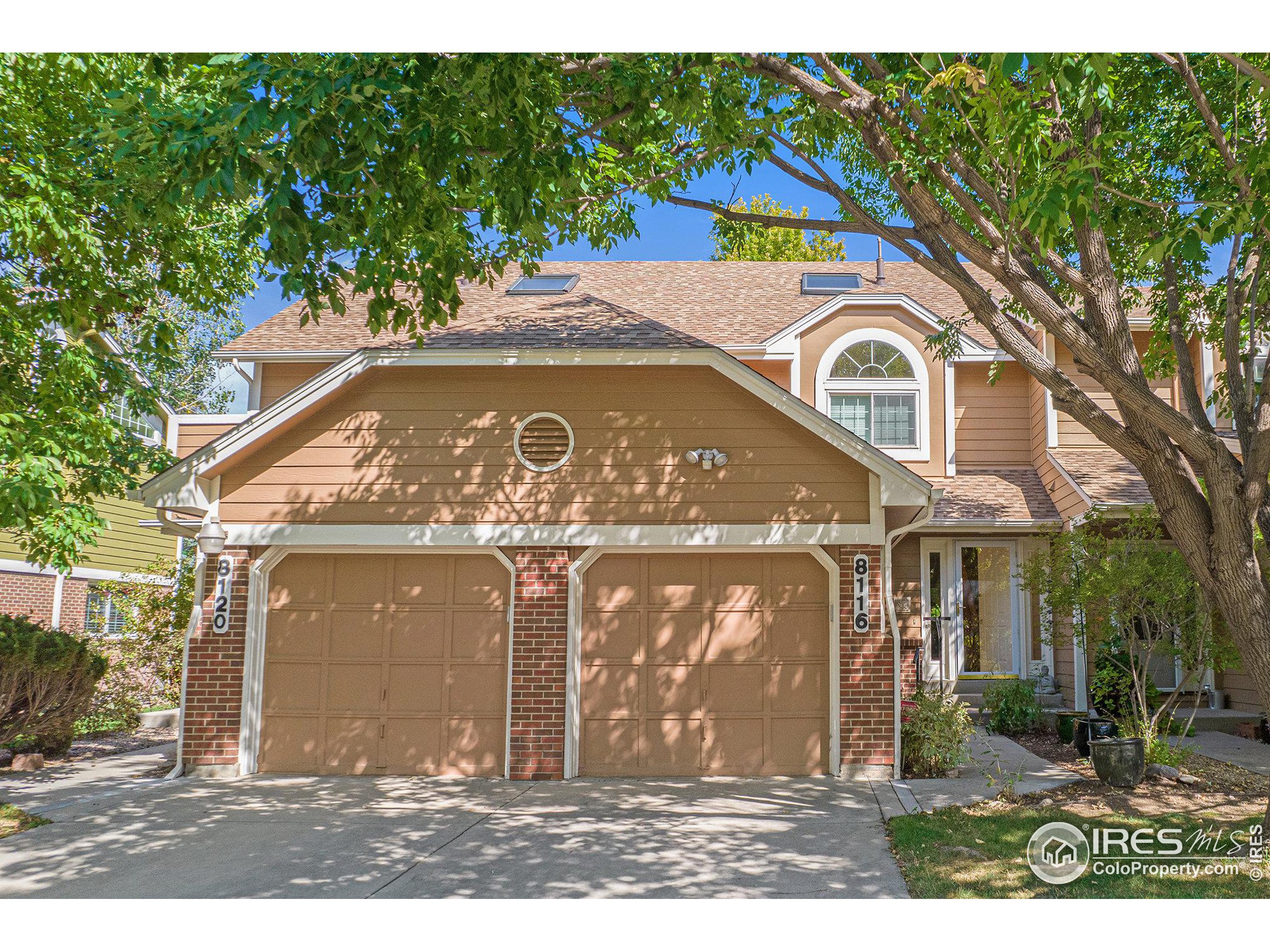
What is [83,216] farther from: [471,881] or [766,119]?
[471,881]

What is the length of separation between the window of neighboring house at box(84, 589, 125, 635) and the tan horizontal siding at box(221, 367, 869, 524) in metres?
11.5

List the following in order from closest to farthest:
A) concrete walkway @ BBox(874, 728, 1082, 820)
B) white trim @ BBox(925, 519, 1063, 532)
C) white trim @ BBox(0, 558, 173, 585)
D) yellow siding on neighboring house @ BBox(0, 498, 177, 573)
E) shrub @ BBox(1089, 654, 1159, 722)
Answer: concrete walkway @ BBox(874, 728, 1082, 820) < shrub @ BBox(1089, 654, 1159, 722) < white trim @ BBox(925, 519, 1063, 532) < white trim @ BBox(0, 558, 173, 585) < yellow siding on neighboring house @ BBox(0, 498, 177, 573)

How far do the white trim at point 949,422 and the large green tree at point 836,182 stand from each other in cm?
503

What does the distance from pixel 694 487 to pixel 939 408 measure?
20.6 ft

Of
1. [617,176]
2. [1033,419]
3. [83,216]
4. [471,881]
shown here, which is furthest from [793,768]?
[83,216]

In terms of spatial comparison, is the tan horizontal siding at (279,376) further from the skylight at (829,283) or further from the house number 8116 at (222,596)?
the skylight at (829,283)

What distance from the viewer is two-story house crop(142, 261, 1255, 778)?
9953mm

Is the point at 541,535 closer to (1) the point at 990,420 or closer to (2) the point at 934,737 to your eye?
(2) the point at 934,737

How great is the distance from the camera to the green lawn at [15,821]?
773 cm

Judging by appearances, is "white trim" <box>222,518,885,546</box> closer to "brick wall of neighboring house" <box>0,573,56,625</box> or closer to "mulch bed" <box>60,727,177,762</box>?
"mulch bed" <box>60,727,177,762</box>

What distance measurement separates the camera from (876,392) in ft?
48.5

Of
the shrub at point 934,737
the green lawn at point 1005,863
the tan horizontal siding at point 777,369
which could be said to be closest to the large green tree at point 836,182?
the green lawn at point 1005,863

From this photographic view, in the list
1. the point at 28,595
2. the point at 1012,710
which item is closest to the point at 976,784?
the point at 1012,710

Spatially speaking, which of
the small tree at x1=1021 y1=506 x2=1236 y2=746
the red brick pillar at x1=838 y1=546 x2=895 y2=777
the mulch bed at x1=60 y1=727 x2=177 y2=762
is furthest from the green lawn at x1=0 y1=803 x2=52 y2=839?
the small tree at x1=1021 y1=506 x2=1236 y2=746
